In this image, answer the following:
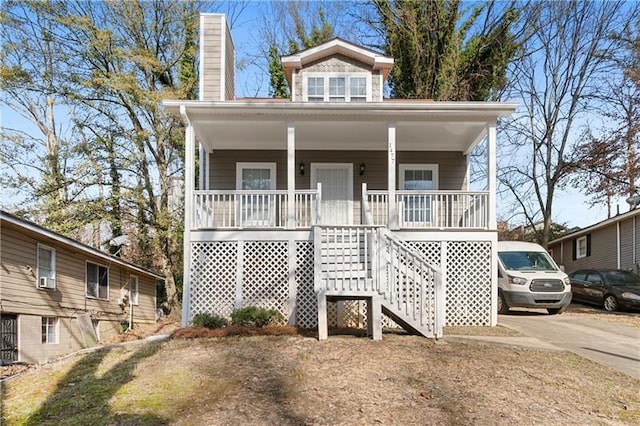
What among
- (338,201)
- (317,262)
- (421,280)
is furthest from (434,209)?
(317,262)

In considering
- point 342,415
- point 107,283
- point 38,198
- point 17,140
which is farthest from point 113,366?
point 17,140

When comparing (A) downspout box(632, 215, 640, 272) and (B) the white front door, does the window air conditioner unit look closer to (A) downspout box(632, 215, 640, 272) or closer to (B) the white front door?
(B) the white front door

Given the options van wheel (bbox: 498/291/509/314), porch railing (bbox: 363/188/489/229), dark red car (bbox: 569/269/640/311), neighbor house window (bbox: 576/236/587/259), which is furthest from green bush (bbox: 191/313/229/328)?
neighbor house window (bbox: 576/236/587/259)

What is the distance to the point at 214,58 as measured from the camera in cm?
1310

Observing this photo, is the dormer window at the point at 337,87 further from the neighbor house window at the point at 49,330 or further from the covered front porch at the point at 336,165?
the neighbor house window at the point at 49,330

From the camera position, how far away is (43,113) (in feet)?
70.6

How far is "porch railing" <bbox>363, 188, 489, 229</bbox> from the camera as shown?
9938 mm

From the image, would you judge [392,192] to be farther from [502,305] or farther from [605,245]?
[605,245]

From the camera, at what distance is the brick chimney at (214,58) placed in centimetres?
1290

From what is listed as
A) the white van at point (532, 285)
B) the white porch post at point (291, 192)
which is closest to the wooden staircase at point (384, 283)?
the white porch post at point (291, 192)

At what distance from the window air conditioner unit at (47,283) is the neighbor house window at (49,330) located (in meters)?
0.88

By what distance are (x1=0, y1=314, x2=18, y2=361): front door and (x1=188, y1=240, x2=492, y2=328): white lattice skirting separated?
462 cm

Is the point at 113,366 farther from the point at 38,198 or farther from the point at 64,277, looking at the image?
the point at 38,198

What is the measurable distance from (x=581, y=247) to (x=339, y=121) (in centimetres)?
1804
